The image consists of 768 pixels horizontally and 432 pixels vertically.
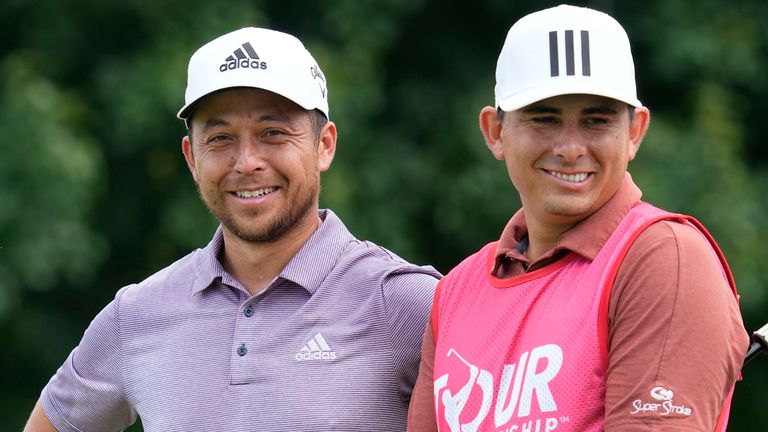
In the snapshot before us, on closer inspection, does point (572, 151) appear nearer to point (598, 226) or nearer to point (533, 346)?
point (598, 226)

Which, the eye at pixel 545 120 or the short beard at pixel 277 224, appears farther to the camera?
the short beard at pixel 277 224

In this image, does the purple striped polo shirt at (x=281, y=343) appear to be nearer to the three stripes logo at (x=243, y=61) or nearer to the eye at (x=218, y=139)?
the eye at (x=218, y=139)

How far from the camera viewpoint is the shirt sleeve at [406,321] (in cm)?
380

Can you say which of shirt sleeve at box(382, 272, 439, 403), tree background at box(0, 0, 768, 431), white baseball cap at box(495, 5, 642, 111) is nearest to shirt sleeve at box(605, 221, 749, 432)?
white baseball cap at box(495, 5, 642, 111)

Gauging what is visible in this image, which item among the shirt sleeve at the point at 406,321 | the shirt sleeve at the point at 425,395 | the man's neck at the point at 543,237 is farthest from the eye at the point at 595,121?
the shirt sleeve at the point at 406,321

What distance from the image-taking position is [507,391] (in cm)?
317

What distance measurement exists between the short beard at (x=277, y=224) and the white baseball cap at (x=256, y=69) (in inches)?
9.7

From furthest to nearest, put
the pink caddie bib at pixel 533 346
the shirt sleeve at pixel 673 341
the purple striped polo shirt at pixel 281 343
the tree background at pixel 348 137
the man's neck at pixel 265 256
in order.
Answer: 1. the tree background at pixel 348 137
2. the man's neck at pixel 265 256
3. the purple striped polo shirt at pixel 281 343
4. the pink caddie bib at pixel 533 346
5. the shirt sleeve at pixel 673 341

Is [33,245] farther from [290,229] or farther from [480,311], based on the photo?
[480,311]

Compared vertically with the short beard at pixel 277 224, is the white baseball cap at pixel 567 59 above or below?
above

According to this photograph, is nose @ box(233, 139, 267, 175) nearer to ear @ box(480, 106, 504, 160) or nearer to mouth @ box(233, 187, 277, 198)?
mouth @ box(233, 187, 277, 198)

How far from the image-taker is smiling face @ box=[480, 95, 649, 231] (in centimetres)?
326

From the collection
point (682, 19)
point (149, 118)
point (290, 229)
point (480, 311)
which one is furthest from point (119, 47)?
point (480, 311)

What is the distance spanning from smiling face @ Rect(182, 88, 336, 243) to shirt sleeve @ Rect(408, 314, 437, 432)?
62cm
